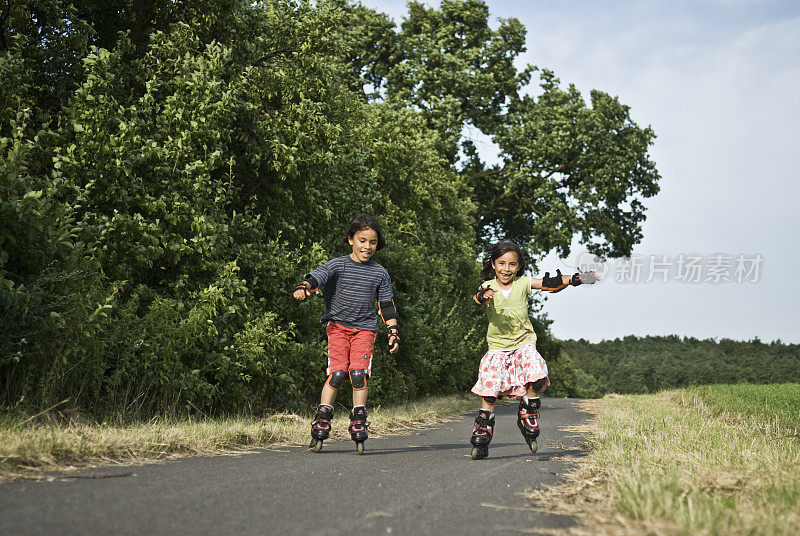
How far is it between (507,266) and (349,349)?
1845 millimetres

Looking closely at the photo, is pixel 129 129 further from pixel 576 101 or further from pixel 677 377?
pixel 677 377

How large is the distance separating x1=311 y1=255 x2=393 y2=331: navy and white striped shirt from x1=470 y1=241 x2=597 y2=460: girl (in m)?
1.10

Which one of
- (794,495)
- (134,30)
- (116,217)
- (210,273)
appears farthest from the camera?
(134,30)

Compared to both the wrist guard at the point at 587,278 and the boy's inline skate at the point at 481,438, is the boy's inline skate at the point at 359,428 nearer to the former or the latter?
the boy's inline skate at the point at 481,438

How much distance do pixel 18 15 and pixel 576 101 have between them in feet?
80.8

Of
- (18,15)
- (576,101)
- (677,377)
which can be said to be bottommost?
(677,377)

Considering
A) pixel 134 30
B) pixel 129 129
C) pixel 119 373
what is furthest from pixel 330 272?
pixel 134 30

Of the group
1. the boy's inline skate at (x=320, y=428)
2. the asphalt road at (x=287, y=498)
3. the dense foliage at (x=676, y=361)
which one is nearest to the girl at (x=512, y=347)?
the asphalt road at (x=287, y=498)

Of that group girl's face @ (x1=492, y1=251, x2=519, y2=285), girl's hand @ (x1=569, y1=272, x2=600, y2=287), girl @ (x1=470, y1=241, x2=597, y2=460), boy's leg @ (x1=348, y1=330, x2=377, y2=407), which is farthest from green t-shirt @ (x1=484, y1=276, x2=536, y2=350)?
boy's leg @ (x1=348, y1=330, x2=377, y2=407)

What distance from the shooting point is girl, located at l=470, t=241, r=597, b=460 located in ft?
24.0

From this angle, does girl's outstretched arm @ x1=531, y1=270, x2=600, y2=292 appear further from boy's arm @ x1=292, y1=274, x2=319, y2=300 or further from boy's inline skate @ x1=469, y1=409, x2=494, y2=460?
boy's arm @ x1=292, y1=274, x2=319, y2=300

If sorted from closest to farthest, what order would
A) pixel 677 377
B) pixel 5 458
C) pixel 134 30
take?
pixel 5 458
pixel 134 30
pixel 677 377

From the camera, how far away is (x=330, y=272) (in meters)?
7.73

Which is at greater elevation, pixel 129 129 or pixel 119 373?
pixel 129 129
